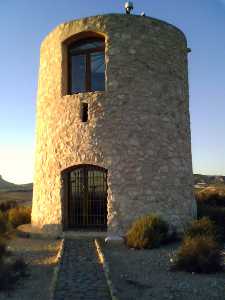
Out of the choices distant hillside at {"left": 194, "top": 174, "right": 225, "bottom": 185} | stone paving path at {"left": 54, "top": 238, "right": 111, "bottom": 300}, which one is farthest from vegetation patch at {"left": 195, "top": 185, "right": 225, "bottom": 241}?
distant hillside at {"left": 194, "top": 174, "right": 225, "bottom": 185}

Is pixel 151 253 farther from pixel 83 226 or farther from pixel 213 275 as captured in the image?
pixel 83 226

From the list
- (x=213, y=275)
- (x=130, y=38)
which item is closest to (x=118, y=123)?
(x=130, y=38)

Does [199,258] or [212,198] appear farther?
[212,198]

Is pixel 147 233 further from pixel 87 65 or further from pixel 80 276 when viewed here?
pixel 87 65

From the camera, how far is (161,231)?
12.2 metres

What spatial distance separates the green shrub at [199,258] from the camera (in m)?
8.70

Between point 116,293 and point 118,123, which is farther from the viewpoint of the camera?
point 118,123

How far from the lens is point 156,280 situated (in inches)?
318

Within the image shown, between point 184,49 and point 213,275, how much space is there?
9346 millimetres

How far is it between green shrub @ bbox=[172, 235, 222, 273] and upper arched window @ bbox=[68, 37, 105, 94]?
268 inches

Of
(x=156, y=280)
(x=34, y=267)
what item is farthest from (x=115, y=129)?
(x=156, y=280)

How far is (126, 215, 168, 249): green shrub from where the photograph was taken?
11422 mm

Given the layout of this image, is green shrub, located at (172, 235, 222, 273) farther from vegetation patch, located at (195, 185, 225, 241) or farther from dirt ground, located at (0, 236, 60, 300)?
vegetation patch, located at (195, 185, 225, 241)

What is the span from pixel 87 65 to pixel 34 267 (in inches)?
299
